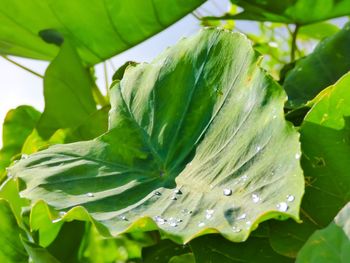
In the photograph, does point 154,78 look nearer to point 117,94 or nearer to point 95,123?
point 117,94

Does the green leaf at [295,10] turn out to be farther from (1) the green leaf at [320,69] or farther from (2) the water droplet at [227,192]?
(2) the water droplet at [227,192]

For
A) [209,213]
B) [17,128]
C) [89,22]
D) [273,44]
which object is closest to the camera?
[209,213]

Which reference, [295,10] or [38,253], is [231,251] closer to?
[38,253]

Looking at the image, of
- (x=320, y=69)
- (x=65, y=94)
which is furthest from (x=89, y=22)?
(x=320, y=69)

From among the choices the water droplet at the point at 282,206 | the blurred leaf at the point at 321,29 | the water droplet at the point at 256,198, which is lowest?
the blurred leaf at the point at 321,29

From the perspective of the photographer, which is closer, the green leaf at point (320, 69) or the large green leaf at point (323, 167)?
the large green leaf at point (323, 167)

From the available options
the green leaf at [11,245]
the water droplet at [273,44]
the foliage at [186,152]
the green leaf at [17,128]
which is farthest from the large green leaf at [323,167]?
the water droplet at [273,44]

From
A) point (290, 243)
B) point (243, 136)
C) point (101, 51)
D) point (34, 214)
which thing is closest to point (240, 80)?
point (243, 136)
